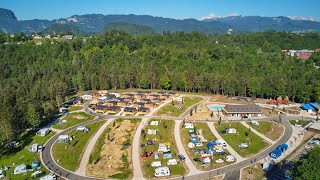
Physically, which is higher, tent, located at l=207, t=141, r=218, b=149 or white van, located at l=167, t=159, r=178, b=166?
tent, located at l=207, t=141, r=218, b=149

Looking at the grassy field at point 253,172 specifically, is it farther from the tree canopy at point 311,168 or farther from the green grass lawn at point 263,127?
the green grass lawn at point 263,127

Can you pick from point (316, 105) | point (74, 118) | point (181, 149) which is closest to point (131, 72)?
point (74, 118)

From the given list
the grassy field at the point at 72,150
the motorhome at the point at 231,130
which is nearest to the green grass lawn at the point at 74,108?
the grassy field at the point at 72,150

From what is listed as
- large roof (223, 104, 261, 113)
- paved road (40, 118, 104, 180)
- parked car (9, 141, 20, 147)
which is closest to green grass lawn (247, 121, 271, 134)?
large roof (223, 104, 261, 113)

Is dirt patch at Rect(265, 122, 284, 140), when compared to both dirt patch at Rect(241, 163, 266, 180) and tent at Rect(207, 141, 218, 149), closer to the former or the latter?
tent at Rect(207, 141, 218, 149)

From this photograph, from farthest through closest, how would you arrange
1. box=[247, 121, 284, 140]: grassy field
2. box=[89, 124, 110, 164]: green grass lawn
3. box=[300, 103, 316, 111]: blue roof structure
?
box=[300, 103, 316, 111]: blue roof structure < box=[247, 121, 284, 140]: grassy field < box=[89, 124, 110, 164]: green grass lawn

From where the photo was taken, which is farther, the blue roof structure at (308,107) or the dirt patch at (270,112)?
the blue roof structure at (308,107)
